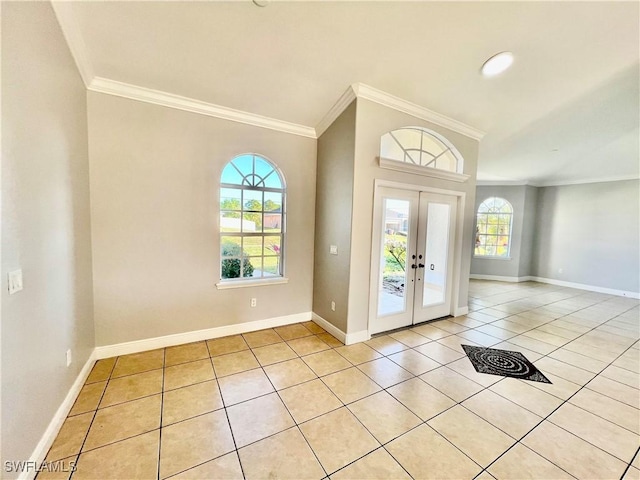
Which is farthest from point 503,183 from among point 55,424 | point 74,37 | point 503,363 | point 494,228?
point 55,424

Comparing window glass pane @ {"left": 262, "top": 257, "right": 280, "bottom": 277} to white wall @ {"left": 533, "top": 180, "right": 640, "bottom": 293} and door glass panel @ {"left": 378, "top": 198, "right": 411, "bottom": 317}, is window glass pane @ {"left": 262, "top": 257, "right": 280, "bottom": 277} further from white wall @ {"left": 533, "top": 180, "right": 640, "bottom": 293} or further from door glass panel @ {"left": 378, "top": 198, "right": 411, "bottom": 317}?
white wall @ {"left": 533, "top": 180, "right": 640, "bottom": 293}

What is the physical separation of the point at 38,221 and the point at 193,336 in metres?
2.02

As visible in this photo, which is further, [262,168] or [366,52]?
[262,168]

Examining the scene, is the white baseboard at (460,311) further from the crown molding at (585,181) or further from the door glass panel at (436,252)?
the crown molding at (585,181)

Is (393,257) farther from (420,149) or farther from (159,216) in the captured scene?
(159,216)

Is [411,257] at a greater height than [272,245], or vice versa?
[272,245]

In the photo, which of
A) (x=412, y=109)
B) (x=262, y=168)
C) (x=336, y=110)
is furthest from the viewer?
(x=262, y=168)

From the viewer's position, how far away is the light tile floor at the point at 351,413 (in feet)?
5.24

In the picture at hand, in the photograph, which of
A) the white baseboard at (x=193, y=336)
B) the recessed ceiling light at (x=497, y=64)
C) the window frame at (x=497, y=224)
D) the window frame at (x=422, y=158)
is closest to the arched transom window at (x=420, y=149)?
the window frame at (x=422, y=158)

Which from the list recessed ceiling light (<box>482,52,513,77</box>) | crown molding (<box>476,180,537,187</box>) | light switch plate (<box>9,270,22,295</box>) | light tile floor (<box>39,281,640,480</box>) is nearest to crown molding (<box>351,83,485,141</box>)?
recessed ceiling light (<box>482,52,513,77</box>)

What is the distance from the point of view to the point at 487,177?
7.05 m

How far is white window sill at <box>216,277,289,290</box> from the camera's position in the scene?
3.28m

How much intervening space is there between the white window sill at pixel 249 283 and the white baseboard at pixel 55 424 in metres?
1.41

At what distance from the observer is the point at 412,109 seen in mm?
3371
